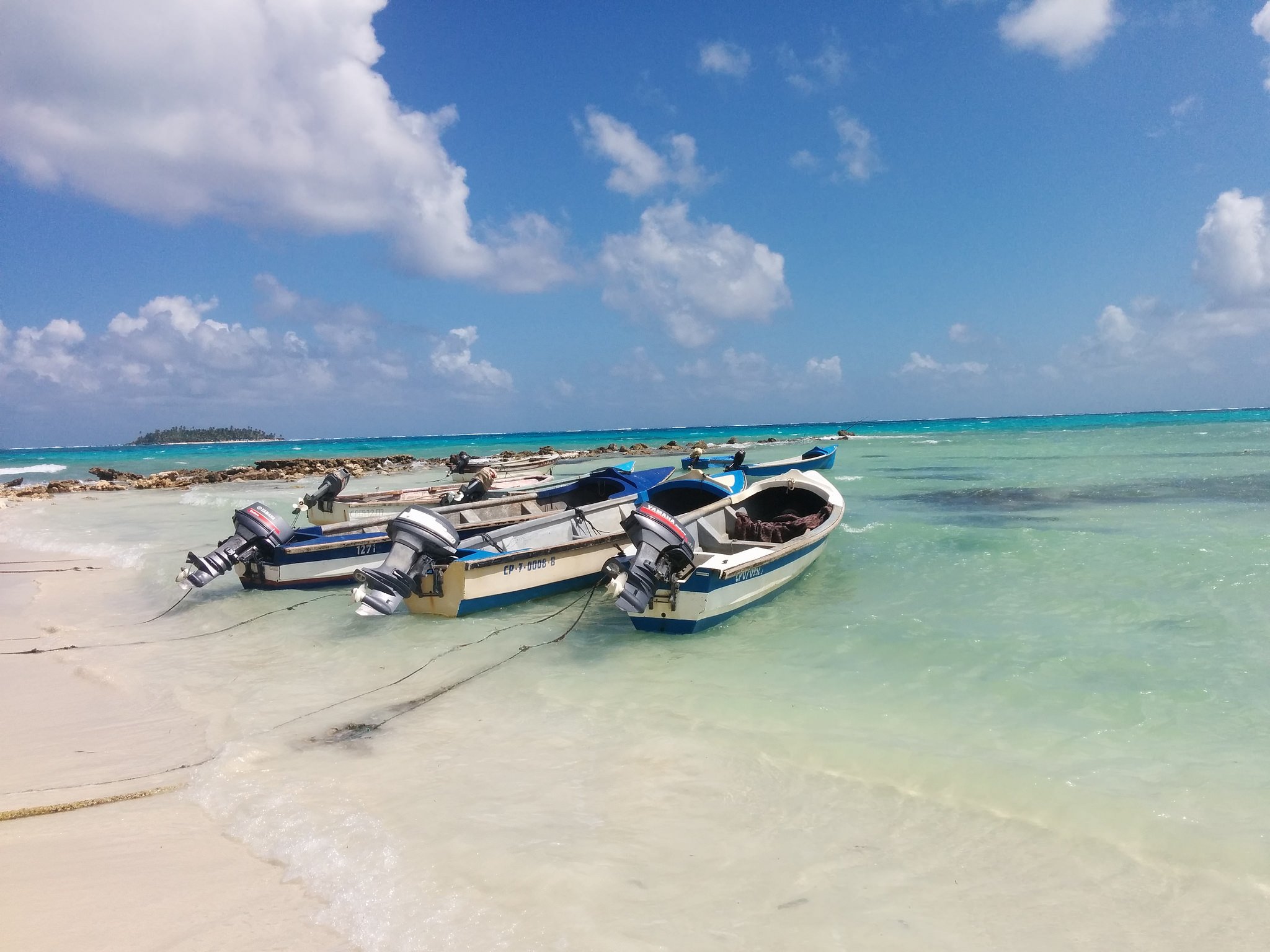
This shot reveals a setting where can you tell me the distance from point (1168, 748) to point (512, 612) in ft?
24.7

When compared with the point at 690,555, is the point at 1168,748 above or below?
below

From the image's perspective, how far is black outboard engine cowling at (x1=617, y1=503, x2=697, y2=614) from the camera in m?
8.36

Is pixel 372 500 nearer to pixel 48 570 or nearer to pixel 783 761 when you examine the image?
pixel 48 570

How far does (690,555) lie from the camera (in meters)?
8.52

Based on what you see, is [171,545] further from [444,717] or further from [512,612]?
[444,717]

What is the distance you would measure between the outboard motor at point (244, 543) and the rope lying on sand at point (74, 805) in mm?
6503

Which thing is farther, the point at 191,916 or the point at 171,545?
the point at 171,545

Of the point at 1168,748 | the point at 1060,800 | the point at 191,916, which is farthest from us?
the point at 1168,748

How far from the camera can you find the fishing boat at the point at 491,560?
9.11m

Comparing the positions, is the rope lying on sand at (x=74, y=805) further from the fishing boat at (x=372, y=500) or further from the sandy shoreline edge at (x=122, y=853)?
the fishing boat at (x=372, y=500)

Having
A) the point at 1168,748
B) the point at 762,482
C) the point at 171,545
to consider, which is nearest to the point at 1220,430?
the point at 762,482

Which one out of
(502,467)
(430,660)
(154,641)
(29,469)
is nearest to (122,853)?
(430,660)

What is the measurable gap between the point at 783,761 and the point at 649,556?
324 centimetres

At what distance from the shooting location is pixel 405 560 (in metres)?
9.20
